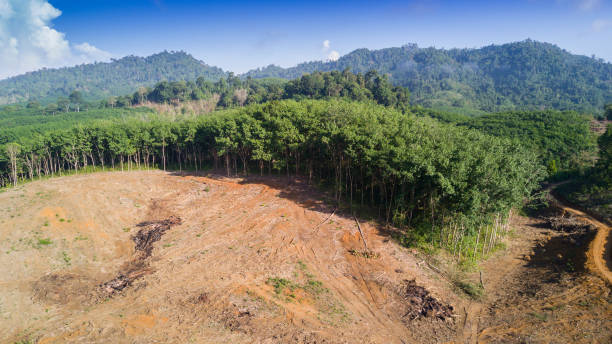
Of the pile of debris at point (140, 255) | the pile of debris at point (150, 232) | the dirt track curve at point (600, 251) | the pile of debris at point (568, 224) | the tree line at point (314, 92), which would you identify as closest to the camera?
the pile of debris at point (140, 255)

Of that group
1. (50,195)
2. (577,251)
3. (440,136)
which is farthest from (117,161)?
(577,251)

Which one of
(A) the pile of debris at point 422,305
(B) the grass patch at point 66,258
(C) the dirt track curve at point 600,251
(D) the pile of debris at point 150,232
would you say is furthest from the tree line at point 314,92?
(B) the grass patch at point 66,258

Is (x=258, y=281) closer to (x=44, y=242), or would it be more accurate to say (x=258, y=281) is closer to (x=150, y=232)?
(x=150, y=232)

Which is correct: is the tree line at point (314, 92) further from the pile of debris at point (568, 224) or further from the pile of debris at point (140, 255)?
the pile of debris at point (140, 255)

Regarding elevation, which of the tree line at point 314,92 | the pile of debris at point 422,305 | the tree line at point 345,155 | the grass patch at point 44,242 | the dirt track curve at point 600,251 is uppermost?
the tree line at point 314,92

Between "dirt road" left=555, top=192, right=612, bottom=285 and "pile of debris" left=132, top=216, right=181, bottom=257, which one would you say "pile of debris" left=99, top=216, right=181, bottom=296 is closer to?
"pile of debris" left=132, top=216, right=181, bottom=257

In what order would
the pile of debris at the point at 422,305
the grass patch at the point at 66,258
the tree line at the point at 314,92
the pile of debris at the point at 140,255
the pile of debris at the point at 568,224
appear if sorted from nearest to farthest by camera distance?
the pile of debris at the point at 422,305 → the pile of debris at the point at 140,255 → the grass patch at the point at 66,258 → the pile of debris at the point at 568,224 → the tree line at the point at 314,92
